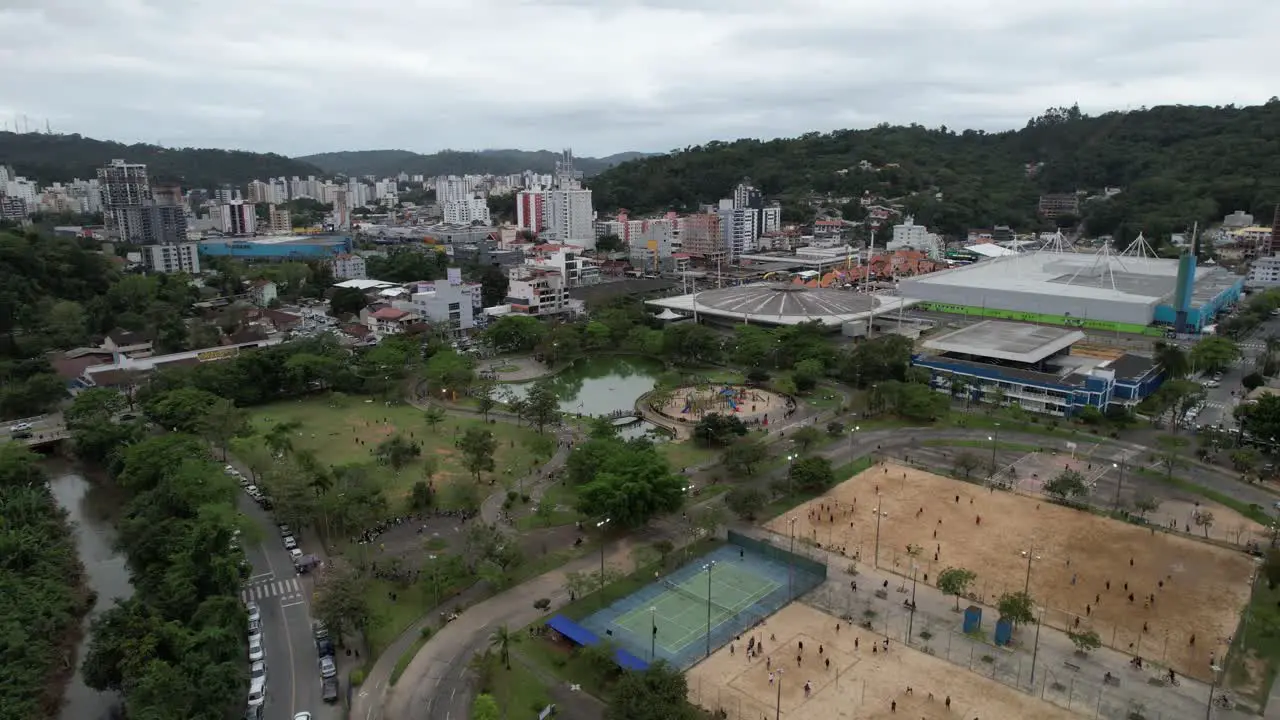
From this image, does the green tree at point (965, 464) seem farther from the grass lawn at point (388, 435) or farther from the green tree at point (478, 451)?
the green tree at point (478, 451)

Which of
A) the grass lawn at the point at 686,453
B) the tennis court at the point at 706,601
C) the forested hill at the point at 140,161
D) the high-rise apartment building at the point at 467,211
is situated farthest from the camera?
the forested hill at the point at 140,161

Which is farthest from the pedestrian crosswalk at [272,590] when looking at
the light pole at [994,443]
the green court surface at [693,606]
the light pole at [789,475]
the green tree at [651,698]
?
the light pole at [994,443]

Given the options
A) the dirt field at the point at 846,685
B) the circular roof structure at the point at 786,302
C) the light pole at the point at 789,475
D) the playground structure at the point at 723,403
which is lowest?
the dirt field at the point at 846,685

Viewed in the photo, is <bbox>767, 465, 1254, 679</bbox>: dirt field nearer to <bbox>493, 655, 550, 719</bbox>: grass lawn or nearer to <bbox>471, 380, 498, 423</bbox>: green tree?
<bbox>493, 655, 550, 719</bbox>: grass lawn

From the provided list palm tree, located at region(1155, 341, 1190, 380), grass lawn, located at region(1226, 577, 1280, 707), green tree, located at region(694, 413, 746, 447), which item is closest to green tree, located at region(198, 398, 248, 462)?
green tree, located at region(694, 413, 746, 447)

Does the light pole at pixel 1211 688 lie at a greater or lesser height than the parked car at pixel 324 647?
greater

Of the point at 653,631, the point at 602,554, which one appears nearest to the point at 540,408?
the point at 602,554

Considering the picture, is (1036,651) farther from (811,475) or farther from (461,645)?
(461,645)
